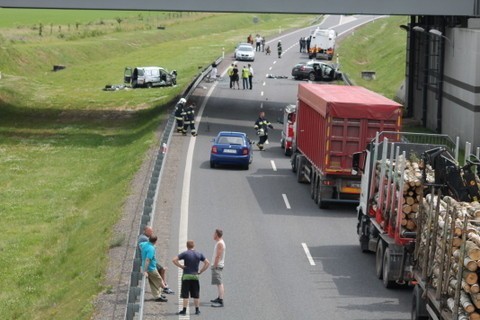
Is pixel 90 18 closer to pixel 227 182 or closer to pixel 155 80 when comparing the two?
pixel 155 80

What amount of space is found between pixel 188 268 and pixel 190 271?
85 millimetres

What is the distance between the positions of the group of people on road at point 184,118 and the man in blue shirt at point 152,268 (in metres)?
25.0

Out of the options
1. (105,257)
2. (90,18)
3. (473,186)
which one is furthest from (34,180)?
(90,18)

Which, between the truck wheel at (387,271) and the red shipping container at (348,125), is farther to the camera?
the red shipping container at (348,125)

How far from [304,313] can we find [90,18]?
113m

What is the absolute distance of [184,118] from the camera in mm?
48188

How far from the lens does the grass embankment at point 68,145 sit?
28781 millimetres

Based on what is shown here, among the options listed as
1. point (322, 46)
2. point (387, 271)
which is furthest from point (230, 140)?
point (322, 46)

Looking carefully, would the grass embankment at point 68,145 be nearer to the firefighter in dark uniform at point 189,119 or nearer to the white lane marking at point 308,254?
the firefighter in dark uniform at point 189,119

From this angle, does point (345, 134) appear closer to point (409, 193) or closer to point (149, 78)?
point (409, 193)

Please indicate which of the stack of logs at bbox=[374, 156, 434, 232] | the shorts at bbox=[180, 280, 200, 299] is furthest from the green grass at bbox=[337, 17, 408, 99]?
the shorts at bbox=[180, 280, 200, 299]

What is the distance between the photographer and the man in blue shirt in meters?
22.2

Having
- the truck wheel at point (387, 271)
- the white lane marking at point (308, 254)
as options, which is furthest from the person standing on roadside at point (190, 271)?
the white lane marking at point (308, 254)

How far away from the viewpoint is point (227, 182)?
3859 cm
